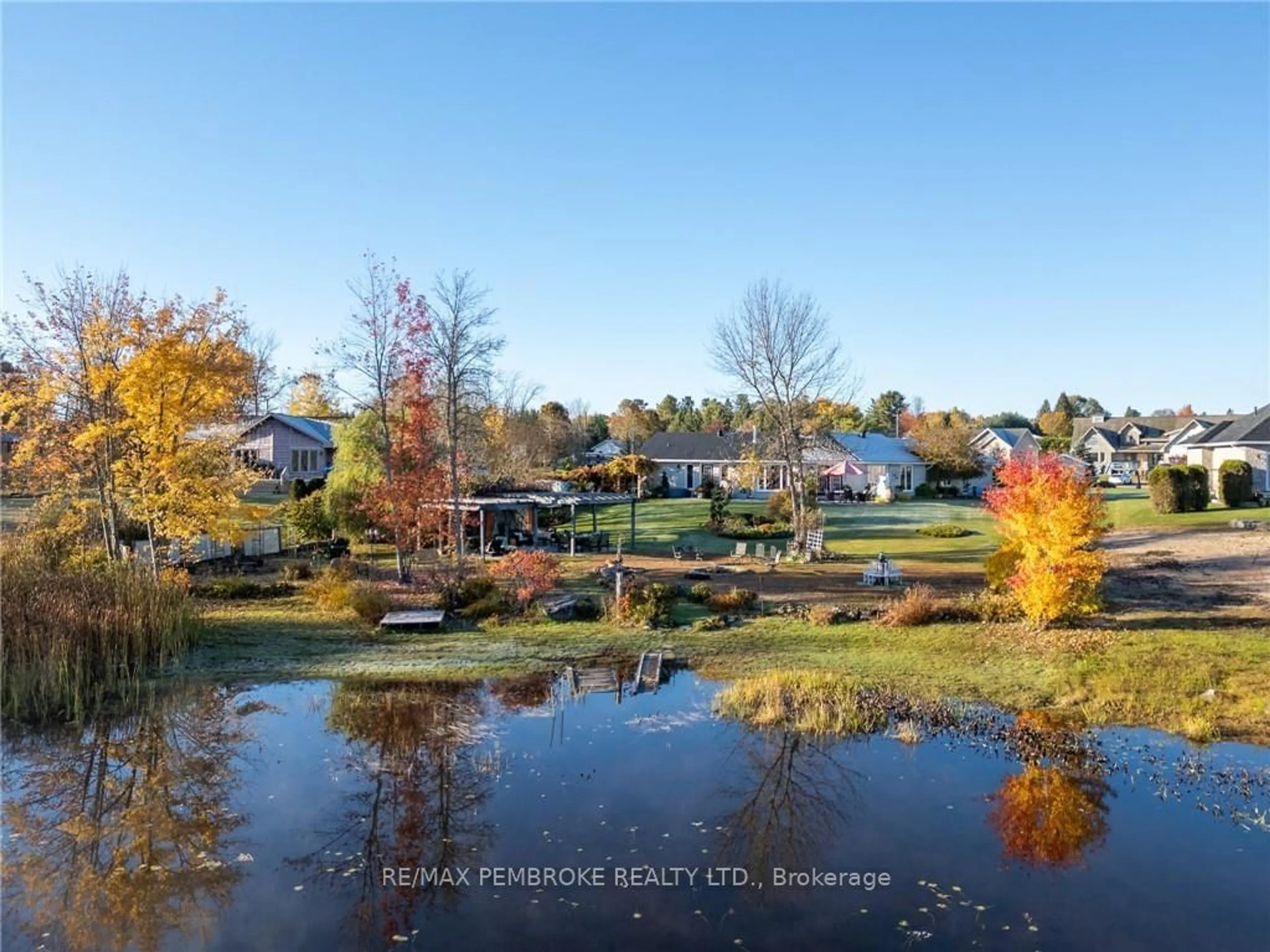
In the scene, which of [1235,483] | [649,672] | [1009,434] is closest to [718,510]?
[649,672]

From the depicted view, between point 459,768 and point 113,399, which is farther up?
point 113,399

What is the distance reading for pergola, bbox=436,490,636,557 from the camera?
27438mm

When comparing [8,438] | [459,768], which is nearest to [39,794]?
[459,768]

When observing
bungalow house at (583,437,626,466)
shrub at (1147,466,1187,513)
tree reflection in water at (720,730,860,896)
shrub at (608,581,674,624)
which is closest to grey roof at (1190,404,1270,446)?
shrub at (1147,466,1187,513)

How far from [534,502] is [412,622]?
10336mm

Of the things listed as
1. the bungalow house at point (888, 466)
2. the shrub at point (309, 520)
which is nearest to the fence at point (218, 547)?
the shrub at point (309, 520)

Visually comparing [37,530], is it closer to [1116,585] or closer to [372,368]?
[372,368]

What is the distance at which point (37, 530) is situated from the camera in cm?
2178

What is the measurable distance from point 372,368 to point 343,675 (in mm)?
10886

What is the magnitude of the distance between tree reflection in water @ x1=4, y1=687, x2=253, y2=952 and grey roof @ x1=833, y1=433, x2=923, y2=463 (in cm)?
4327

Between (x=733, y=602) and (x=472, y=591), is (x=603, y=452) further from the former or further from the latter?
(x=733, y=602)

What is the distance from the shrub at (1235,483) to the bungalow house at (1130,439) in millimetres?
28615

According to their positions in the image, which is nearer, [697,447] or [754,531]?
[754,531]

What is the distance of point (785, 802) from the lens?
10.0 m
